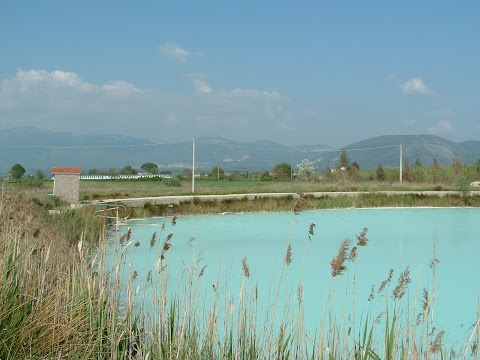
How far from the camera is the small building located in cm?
1124

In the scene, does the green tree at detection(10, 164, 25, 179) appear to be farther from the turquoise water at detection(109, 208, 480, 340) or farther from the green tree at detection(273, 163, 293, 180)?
the green tree at detection(273, 163, 293, 180)

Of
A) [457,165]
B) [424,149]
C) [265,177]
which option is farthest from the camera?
[424,149]

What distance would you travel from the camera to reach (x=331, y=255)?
8086 millimetres

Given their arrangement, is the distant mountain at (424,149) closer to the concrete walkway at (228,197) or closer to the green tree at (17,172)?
the green tree at (17,172)

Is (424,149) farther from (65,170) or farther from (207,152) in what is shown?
(65,170)

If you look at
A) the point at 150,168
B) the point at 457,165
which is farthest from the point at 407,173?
the point at 150,168

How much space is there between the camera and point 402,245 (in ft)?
30.3

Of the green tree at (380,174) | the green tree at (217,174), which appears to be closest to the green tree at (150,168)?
the green tree at (217,174)

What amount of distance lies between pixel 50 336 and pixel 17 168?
79.1 ft

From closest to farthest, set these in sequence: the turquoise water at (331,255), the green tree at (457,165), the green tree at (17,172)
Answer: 1. the turquoise water at (331,255)
2. the green tree at (17,172)
3. the green tree at (457,165)

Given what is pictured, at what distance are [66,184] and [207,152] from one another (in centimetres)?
7894

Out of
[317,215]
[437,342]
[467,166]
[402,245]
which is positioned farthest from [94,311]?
[467,166]

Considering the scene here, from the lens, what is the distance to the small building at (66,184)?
11242mm

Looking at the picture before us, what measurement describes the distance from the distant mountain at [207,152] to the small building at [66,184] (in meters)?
41.2
